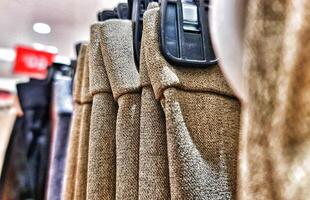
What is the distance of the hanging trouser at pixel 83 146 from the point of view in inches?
27.5

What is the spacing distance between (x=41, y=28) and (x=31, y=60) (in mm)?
455

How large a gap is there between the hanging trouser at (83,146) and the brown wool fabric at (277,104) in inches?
19.4

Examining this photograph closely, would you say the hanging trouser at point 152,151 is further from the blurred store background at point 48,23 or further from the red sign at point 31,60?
the red sign at point 31,60

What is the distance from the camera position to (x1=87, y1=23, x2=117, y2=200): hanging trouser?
24.4 inches

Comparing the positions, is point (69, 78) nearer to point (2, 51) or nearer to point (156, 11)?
point (156, 11)

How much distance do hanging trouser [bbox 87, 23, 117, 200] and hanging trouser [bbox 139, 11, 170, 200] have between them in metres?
0.11

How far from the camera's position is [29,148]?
114 centimetres

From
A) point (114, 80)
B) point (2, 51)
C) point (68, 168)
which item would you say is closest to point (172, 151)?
point (114, 80)

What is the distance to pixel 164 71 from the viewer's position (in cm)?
52

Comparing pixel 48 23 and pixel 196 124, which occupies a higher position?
pixel 48 23

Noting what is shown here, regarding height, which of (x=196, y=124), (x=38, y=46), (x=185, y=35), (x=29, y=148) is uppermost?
(x=38, y=46)

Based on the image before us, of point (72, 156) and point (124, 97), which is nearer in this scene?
point (124, 97)

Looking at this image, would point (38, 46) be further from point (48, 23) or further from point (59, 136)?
point (59, 136)

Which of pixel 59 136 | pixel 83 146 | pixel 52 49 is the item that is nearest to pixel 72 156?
pixel 83 146
